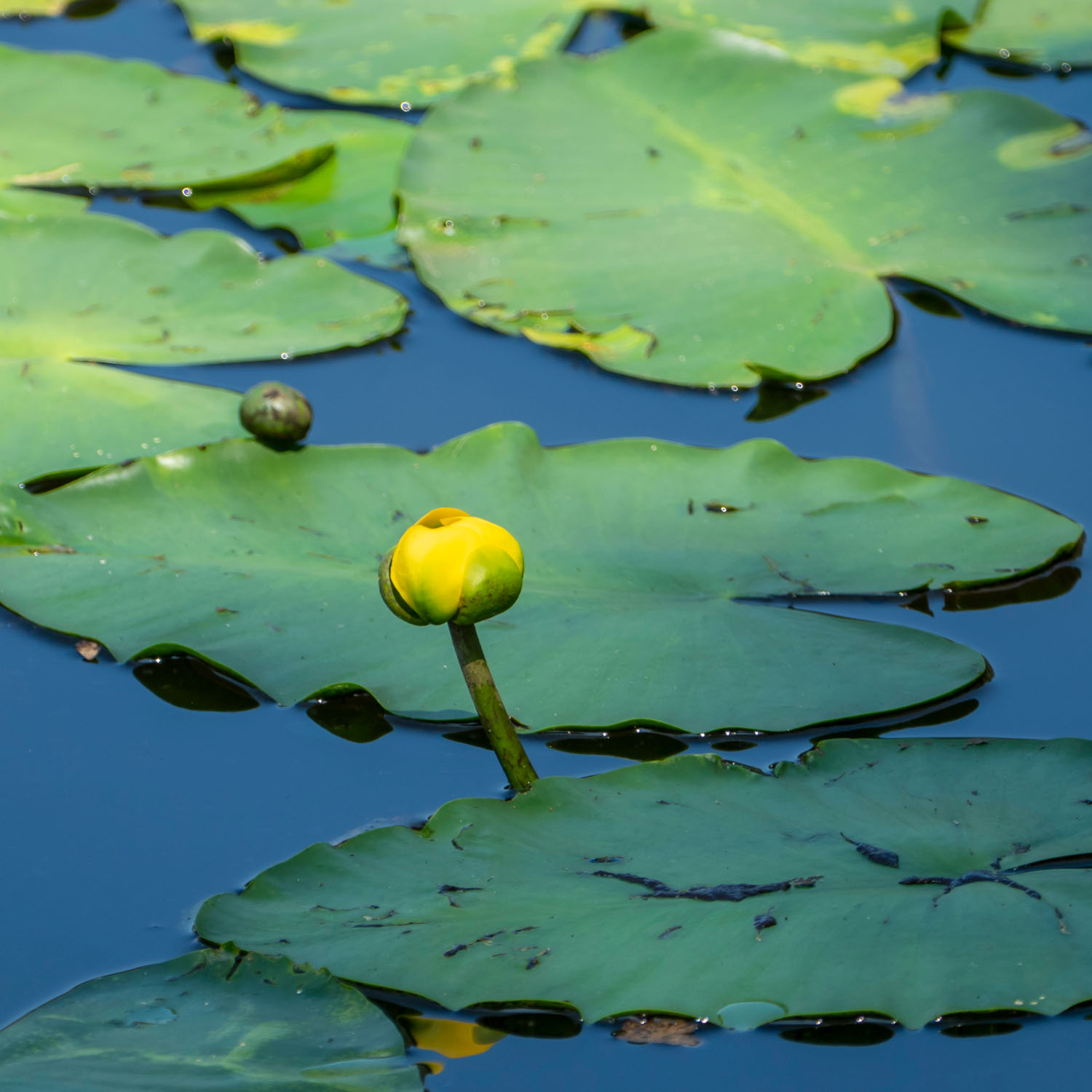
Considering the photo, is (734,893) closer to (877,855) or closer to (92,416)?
(877,855)

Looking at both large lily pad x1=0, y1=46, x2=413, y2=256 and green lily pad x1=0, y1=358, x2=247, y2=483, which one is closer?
green lily pad x1=0, y1=358, x2=247, y2=483

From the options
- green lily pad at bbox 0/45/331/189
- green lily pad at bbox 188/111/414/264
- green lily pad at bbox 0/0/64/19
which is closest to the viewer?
green lily pad at bbox 188/111/414/264

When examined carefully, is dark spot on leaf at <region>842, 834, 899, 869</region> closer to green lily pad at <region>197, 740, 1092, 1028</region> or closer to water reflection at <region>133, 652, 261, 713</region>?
green lily pad at <region>197, 740, 1092, 1028</region>

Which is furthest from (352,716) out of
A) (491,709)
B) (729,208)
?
(729,208)

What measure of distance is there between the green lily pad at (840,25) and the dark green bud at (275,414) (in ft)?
5.10

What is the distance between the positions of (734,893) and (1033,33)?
102 inches

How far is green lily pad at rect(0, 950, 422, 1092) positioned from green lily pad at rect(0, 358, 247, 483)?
3.18 feet

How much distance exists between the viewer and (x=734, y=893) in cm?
117

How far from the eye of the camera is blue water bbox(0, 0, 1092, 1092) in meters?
1.14

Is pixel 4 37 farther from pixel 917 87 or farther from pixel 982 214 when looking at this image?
pixel 982 214

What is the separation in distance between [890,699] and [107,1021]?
937mm

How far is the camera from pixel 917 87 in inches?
112

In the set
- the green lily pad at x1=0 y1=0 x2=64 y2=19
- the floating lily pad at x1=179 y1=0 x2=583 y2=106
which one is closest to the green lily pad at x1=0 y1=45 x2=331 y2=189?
the floating lily pad at x1=179 y1=0 x2=583 y2=106

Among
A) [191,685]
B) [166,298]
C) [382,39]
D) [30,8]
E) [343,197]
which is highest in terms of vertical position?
[382,39]
